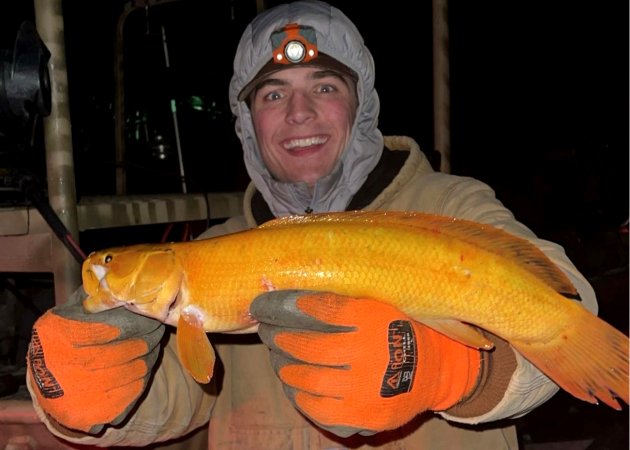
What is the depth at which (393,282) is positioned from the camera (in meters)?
1.67

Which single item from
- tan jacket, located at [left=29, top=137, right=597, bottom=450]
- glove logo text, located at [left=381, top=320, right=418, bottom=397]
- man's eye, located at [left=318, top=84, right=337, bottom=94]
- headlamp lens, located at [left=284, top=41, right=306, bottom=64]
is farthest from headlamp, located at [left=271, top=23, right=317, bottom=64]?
glove logo text, located at [left=381, top=320, right=418, bottom=397]

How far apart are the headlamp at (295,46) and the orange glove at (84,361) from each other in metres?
1.28

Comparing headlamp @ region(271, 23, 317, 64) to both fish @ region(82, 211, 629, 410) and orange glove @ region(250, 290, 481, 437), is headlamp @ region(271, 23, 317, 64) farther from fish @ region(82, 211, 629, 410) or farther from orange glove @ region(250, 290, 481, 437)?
orange glove @ region(250, 290, 481, 437)

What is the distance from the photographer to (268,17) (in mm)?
2656

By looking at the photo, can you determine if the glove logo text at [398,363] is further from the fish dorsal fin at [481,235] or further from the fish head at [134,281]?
the fish head at [134,281]

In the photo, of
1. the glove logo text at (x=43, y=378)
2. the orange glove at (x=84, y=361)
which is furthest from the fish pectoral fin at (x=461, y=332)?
the glove logo text at (x=43, y=378)

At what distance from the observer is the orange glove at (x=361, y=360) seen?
5.37ft

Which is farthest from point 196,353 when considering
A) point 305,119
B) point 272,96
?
point 272,96

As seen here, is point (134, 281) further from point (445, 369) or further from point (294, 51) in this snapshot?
point (294, 51)

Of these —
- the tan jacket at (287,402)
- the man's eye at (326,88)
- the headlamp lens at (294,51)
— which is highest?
the headlamp lens at (294,51)

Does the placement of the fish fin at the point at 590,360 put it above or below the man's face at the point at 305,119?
below

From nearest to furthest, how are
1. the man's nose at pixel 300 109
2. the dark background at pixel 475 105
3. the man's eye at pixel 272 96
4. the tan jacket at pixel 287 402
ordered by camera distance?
the tan jacket at pixel 287 402 → the man's nose at pixel 300 109 → the man's eye at pixel 272 96 → the dark background at pixel 475 105

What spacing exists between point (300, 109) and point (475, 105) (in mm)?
25199

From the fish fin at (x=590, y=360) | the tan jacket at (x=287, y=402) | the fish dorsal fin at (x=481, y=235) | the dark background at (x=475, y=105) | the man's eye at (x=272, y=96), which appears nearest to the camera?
the fish fin at (x=590, y=360)
